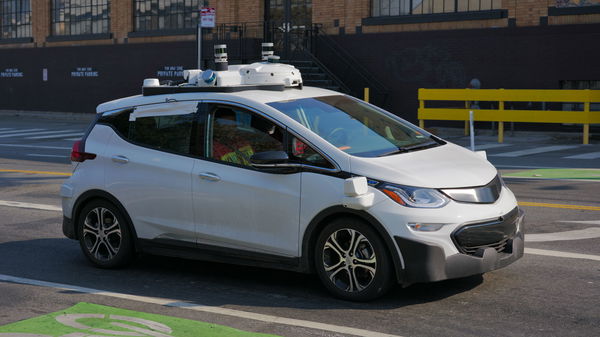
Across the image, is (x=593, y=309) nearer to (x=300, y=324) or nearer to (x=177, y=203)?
(x=300, y=324)

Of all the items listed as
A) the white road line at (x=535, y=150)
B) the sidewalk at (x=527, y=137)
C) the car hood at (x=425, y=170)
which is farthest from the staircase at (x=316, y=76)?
the car hood at (x=425, y=170)

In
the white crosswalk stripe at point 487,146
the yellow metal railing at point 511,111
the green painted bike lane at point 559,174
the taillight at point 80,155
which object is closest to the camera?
the taillight at point 80,155

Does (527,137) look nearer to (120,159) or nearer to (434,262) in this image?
(120,159)

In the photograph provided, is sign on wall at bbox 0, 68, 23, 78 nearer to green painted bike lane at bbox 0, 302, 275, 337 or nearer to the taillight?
the taillight

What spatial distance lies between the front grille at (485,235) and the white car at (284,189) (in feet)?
0.03

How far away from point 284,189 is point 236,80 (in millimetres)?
1424

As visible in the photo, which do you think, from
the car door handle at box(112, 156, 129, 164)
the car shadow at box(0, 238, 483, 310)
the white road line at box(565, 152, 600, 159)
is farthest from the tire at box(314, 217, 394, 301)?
the white road line at box(565, 152, 600, 159)

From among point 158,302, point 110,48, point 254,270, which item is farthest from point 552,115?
point 110,48

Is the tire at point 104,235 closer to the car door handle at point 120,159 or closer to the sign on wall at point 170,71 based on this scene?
the car door handle at point 120,159

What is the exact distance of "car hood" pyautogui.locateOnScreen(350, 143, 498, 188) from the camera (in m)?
6.45

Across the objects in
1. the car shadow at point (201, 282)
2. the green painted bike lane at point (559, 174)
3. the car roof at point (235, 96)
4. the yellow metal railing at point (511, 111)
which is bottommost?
the car shadow at point (201, 282)

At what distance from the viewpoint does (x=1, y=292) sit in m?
7.24

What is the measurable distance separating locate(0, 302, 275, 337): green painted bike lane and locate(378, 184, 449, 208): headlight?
141 cm

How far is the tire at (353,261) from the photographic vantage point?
645 cm
